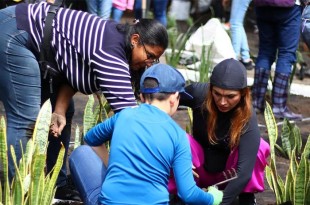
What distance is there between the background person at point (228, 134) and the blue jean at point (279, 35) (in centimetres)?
228

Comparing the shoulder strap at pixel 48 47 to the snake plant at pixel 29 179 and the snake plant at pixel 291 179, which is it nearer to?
the snake plant at pixel 29 179

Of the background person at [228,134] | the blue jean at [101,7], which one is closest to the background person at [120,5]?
the blue jean at [101,7]

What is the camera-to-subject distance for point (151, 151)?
303 centimetres

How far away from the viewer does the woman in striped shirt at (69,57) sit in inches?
137

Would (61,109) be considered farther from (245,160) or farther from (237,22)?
(237,22)

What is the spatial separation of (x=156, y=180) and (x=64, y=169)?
1292mm

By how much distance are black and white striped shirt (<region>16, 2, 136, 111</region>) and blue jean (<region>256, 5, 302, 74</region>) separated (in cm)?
265

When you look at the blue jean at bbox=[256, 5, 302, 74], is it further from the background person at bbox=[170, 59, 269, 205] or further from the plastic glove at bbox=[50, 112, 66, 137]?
the plastic glove at bbox=[50, 112, 66, 137]

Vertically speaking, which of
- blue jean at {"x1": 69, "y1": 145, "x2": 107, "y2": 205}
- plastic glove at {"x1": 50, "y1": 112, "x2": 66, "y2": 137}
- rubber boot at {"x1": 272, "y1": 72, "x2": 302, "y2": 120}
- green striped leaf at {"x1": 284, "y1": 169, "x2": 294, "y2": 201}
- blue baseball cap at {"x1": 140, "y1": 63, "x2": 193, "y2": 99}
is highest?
blue baseball cap at {"x1": 140, "y1": 63, "x2": 193, "y2": 99}

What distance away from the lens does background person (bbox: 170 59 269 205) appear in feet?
11.8

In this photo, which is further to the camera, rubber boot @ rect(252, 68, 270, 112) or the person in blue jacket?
rubber boot @ rect(252, 68, 270, 112)

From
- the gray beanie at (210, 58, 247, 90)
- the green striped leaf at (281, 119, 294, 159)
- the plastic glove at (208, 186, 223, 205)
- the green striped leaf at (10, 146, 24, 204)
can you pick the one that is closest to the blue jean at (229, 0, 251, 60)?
the green striped leaf at (281, 119, 294, 159)

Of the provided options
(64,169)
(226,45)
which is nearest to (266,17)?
(226,45)

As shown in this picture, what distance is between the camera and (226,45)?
25.9ft
